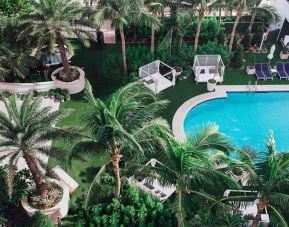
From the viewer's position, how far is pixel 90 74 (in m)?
28.7

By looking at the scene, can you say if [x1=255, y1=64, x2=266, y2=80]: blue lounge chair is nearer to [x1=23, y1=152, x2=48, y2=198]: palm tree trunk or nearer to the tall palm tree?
the tall palm tree

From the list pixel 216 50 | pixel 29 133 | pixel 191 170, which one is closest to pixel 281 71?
pixel 216 50

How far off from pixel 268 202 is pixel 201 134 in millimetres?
3787

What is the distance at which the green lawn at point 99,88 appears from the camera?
71.9 feet

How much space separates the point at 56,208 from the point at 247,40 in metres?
20.8

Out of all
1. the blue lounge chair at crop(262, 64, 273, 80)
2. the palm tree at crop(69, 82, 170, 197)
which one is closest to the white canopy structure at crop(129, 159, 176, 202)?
the palm tree at crop(69, 82, 170, 197)

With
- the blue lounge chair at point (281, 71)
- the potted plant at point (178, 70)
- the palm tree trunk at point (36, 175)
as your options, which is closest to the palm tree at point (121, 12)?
the potted plant at point (178, 70)

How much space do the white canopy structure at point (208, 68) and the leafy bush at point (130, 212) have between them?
1177 centimetres

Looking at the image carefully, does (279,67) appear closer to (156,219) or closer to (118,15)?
(118,15)

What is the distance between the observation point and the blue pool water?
2434 cm

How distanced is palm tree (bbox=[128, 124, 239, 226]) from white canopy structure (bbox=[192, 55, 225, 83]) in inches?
480

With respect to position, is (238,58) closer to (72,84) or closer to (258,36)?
(258,36)

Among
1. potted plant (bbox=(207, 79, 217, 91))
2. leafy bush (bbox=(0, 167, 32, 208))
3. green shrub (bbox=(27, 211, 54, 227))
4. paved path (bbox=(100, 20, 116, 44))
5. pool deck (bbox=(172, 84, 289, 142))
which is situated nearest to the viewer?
green shrub (bbox=(27, 211, 54, 227))

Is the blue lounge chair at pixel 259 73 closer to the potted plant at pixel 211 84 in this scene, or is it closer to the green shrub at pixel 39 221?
the potted plant at pixel 211 84
